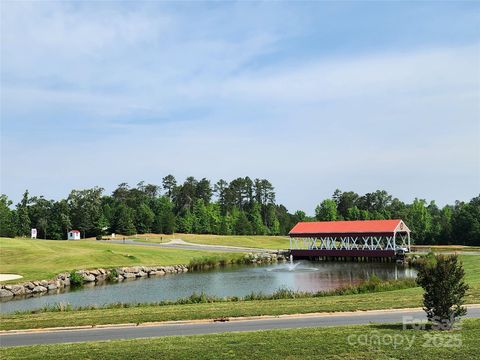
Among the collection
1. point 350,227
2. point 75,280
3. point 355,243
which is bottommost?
point 75,280

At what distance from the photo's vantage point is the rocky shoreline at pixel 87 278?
35912 millimetres

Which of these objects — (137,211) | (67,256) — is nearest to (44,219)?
(137,211)

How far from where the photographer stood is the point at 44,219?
10825 cm

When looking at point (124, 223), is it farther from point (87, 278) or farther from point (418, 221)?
point (418, 221)

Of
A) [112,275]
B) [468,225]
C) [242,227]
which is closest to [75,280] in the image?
[112,275]

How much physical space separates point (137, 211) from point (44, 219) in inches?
864

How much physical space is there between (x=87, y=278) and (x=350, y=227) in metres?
43.6

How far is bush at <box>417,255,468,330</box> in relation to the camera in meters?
12.7

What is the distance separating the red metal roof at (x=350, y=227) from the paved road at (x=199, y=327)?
5314 centimetres

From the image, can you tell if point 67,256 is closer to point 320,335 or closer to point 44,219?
point 320,335

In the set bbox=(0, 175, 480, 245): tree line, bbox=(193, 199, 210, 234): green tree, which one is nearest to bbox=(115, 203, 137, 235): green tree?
bbox=(0, 175, 480, 245): tree line

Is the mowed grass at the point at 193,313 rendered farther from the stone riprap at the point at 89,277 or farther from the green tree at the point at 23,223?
the green tree at the point at 23,223

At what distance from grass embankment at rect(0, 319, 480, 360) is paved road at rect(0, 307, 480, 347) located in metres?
1.18

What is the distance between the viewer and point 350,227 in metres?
72.9
